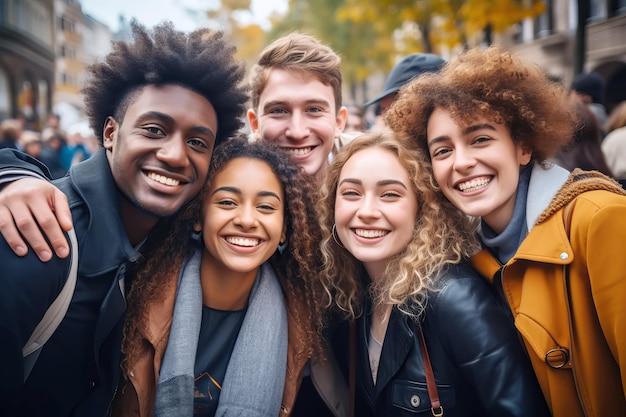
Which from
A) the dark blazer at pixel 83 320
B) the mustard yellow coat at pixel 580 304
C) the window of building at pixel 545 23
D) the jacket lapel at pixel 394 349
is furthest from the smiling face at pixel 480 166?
the window of building at pixel 545 23

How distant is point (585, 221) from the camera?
216cm

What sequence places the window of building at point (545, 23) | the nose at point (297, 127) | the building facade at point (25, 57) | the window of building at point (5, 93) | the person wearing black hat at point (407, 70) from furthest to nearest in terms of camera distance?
1. the window of building at point (5, 93)
2. the building facade at point (25, 57)
3. the window of building at point (545, 23)
4. the person wearing black hat at point (407, 70)
5. the nose at point (297, 127)

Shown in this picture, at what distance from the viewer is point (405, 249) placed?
2881 mm

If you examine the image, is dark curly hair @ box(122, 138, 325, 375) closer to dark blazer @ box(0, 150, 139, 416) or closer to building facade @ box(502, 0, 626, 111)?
dark blazer @ box(0, 150, 139, 416)

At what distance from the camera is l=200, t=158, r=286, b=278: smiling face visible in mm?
2732

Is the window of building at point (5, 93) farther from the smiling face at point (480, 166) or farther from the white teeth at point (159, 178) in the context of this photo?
the smiling face at point (480, 166)

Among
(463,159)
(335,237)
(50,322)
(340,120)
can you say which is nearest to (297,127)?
(340,120)

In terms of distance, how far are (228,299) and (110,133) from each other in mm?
1178

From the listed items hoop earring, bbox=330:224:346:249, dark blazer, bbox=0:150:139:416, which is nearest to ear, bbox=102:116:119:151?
dark blazer, bbox=0:150:139:416

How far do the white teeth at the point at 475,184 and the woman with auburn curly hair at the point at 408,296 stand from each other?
228mm

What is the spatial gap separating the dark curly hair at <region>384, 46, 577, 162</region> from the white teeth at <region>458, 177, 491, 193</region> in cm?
32

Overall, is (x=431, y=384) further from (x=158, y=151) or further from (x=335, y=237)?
(x=158, y=151)

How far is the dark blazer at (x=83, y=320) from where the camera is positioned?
2008 millimetres

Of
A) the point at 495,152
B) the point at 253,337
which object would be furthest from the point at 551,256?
the point at 253,337
